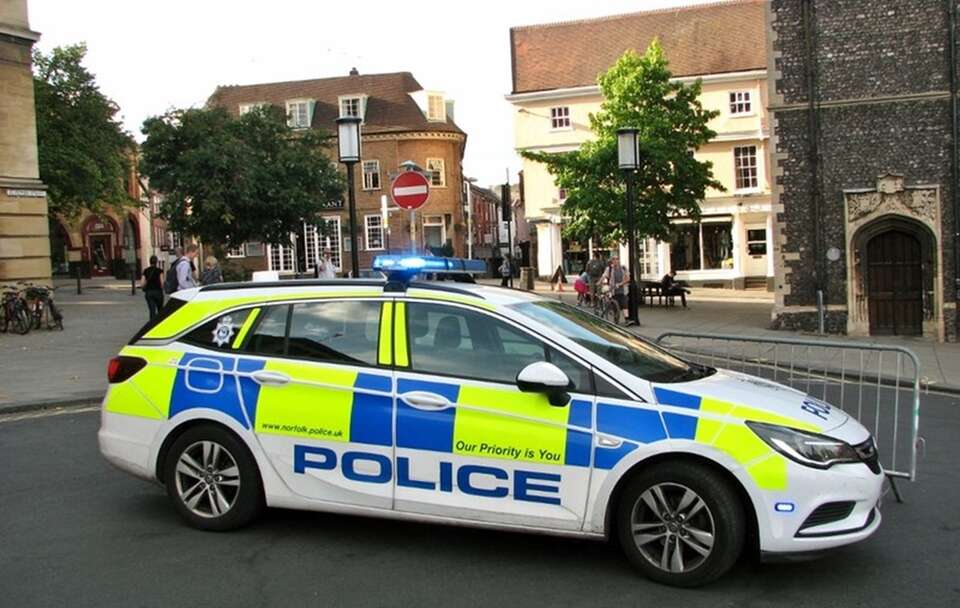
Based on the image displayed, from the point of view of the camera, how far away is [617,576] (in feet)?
15.6

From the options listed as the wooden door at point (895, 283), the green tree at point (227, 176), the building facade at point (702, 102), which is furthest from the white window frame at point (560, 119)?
the wooden door at point (895, 283)

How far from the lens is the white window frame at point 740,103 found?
40.8 metres

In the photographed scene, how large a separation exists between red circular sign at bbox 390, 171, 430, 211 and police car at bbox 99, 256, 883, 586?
6.04 meters

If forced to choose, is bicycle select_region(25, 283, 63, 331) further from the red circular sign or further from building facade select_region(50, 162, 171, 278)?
building facade select_region(50, 162, 171, 278)

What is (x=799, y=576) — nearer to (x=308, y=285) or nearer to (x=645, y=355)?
(x=645, y=355)

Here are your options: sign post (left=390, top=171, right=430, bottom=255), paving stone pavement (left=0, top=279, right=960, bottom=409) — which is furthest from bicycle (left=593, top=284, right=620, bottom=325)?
sign post (left=390, top=171, right=430, bottom=255)

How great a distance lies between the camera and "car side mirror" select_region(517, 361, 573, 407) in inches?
183

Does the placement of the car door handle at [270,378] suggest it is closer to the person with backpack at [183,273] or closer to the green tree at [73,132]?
the person with backpack at [183,273]

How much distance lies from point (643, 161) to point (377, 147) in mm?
25105

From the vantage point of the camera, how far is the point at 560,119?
4322 cm

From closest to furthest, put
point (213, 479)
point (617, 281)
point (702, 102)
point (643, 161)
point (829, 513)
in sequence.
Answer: point (829, 513) < point (213, 479) < point (617, 281) < point (643, 161) < point (702, 102)

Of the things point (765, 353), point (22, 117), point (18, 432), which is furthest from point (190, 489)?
point (22, 117)

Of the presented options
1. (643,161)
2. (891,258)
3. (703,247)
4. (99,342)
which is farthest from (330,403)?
(703,247)

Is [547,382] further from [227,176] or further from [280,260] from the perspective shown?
[280,260]
